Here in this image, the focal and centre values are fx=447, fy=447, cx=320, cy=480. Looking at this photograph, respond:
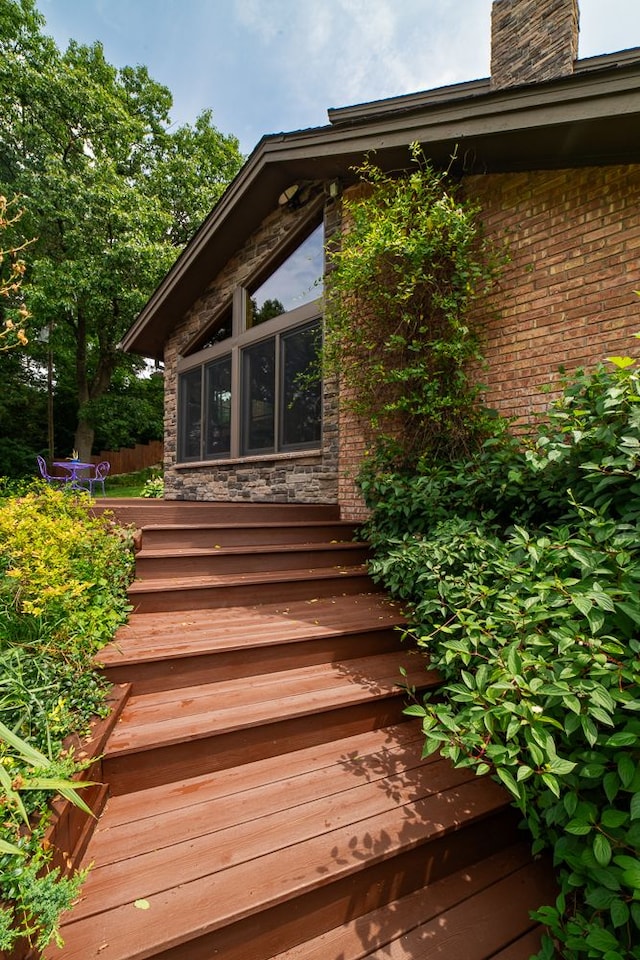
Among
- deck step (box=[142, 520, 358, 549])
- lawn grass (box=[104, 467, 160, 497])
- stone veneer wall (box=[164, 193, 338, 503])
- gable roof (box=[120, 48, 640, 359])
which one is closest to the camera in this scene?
gable roof (box=[120, 48, 640, 359])

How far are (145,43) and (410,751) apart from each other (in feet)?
60.9

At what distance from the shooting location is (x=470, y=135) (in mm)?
3389

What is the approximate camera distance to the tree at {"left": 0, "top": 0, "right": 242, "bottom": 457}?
11688 millimetres

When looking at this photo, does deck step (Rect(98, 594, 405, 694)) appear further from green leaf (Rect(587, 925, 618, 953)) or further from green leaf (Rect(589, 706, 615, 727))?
green leaf (Rect(587, 925, 618, 953))

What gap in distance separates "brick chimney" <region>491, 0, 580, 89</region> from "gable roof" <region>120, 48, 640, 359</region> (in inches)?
12.0

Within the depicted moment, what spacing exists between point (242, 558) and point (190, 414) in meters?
4.84

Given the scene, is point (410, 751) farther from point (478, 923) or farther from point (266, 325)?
point (266, 325)

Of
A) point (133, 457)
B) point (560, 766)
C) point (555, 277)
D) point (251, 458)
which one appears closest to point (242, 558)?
point (560, 766)

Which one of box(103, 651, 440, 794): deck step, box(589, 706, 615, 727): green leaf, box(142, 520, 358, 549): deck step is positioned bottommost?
box(103, 651, 440, 794): deck step

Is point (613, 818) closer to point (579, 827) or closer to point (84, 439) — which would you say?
point (579, 827)

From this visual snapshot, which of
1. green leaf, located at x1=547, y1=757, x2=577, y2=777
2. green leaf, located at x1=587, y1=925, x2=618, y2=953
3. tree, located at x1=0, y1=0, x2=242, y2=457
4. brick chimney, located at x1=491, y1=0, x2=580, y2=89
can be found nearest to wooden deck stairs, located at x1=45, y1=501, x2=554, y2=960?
green leaf, located at x1=587, y1=925, x2=618, y2=953

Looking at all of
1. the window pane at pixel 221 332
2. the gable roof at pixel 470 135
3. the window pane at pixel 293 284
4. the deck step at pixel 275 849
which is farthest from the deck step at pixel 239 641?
the window pane at pixel 221 332

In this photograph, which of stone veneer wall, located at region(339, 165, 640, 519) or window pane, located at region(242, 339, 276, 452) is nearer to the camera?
stone veneer wall, located at region(339, 165, 640, 519)

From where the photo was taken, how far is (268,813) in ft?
5.32
